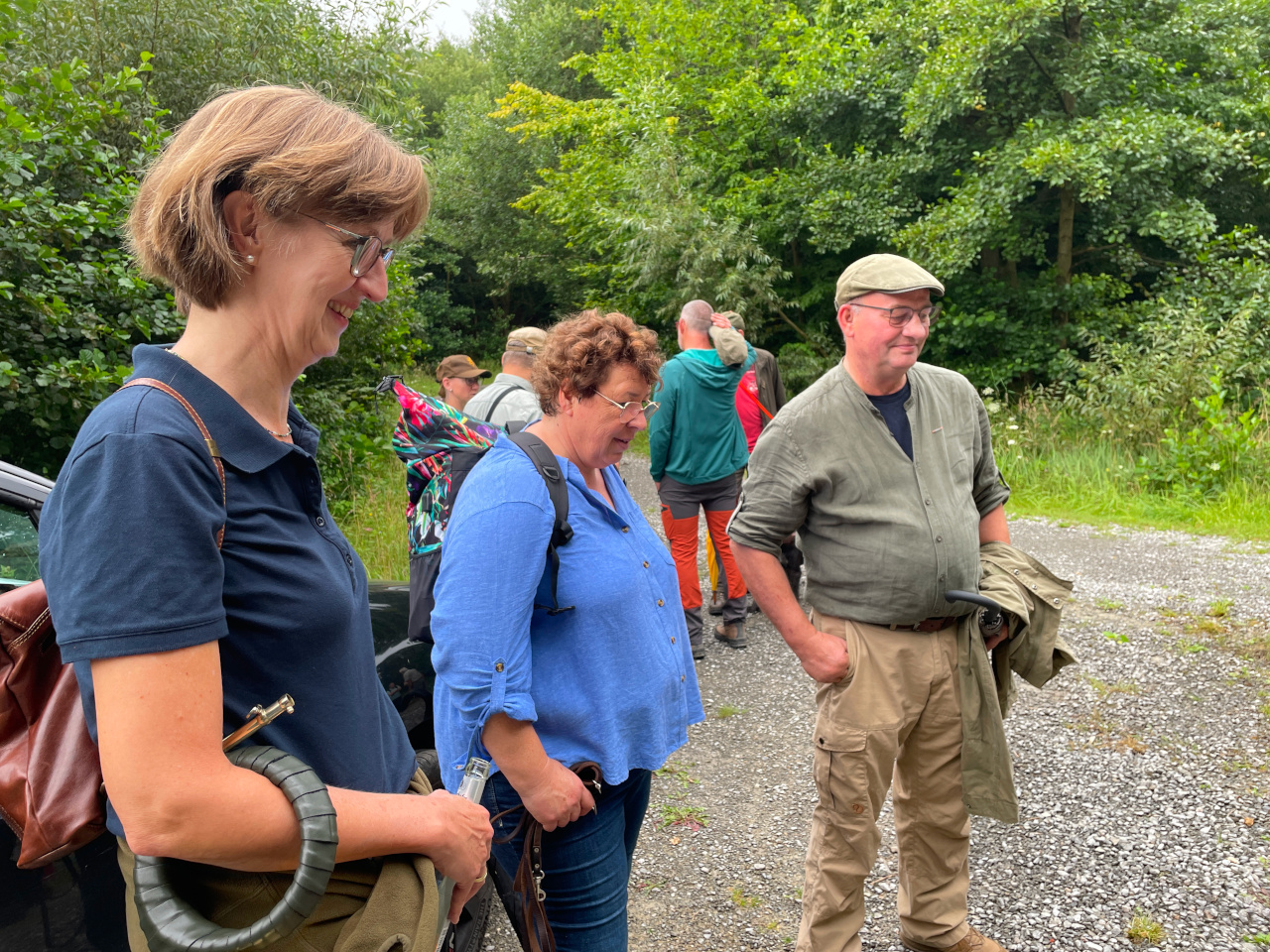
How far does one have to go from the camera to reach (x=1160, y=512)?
9.09 meters

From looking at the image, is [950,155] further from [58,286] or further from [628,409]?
[628,409]

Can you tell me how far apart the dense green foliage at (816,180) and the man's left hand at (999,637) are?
12.4 feet

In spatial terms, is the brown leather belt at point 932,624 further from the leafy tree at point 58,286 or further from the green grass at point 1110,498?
the green grass at point 1110,498

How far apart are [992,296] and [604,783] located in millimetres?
14284

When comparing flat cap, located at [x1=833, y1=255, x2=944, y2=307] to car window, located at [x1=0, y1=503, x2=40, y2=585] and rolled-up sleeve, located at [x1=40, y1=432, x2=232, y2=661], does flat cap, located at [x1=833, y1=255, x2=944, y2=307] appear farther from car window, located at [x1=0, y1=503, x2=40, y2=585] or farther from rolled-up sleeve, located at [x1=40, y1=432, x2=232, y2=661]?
car window, located at [x1=0, y1=503, x2=40, y2=585]

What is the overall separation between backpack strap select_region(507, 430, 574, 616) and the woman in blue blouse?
0.02 m

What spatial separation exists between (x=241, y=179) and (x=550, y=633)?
1123 mm

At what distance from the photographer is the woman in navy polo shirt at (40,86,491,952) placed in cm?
96

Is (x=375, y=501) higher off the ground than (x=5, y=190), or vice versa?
(x=5, y=190)

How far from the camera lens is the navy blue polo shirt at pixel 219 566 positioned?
95 centimetres

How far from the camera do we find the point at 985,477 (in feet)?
9.82

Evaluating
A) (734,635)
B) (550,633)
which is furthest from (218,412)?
(734,635)

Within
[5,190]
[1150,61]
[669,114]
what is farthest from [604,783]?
[669,114]

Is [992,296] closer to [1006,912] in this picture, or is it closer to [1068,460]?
[1068,460]
